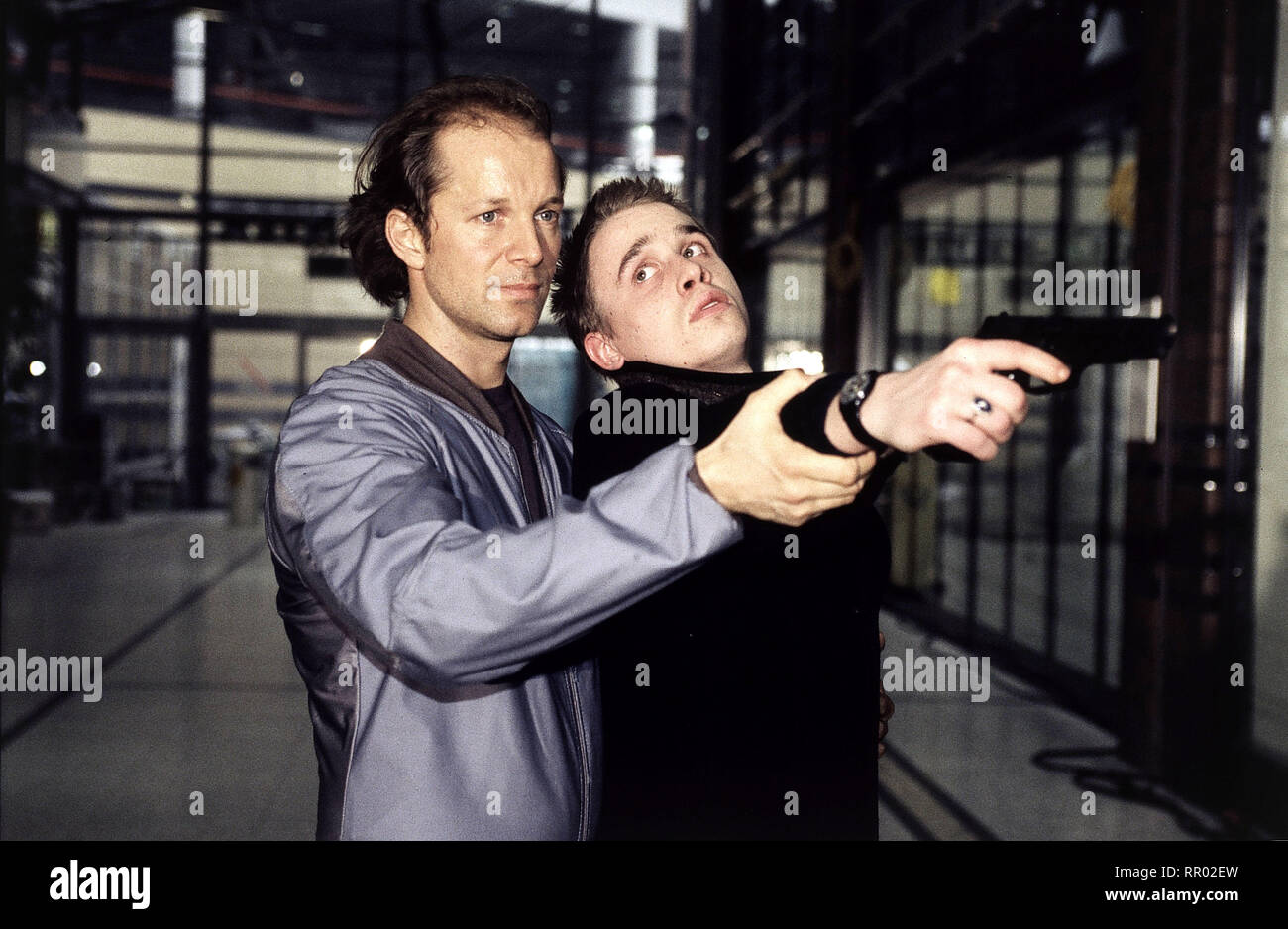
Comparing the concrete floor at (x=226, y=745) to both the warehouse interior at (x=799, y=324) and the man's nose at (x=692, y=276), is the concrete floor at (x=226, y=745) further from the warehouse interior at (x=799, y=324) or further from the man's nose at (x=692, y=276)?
the man's nose at (x=692, y=276)

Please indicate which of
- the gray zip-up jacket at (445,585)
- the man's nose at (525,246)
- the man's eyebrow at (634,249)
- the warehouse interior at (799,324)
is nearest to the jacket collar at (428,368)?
the gray zip-up jacket at (445,585)

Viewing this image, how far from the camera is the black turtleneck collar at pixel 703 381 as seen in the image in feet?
4.17

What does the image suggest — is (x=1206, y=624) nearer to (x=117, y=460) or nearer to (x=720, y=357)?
(x=720, y=357)

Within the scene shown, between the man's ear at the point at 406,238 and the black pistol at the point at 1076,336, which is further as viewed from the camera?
the man's ear at the point at 406,238

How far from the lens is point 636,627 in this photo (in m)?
1.26

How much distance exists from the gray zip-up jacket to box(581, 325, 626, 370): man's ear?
118mm

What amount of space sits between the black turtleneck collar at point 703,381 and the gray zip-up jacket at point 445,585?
0.57ft

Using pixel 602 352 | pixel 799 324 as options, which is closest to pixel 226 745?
pixel 602 352

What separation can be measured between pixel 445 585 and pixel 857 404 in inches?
13.5

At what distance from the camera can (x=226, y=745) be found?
4.27m

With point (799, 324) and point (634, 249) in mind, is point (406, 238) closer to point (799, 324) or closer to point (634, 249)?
point (634, 249)

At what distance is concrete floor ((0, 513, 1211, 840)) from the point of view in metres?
3.49
